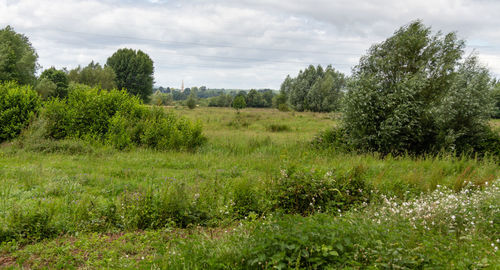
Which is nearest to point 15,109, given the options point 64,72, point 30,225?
point 30,225

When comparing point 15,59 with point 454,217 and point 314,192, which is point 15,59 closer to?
point 314,192

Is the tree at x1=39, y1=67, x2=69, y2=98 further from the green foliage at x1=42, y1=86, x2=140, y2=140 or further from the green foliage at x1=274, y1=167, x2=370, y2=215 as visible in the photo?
the green foliage at x1=274, y1=167, x2=370, y2=215

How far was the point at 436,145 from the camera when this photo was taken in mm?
14367

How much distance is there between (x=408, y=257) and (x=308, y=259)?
1056 mm

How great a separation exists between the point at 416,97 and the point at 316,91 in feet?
151

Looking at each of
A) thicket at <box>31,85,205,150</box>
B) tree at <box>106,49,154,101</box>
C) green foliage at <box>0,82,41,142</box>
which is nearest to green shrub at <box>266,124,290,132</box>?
thicket at <box>31,85,205,150</box>

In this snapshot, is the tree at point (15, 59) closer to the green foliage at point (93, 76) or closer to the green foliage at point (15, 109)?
the green foliage at point (93, 76)

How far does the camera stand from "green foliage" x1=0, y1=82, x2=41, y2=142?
46.5ft

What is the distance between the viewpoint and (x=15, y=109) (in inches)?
568

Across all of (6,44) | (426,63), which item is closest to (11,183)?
(426,63)

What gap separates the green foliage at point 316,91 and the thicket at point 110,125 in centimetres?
3888

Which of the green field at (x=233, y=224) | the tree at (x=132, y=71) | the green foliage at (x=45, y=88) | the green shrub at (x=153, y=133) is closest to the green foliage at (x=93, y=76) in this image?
the tree at (x=132, y=71)

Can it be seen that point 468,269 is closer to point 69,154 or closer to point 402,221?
point 402,221

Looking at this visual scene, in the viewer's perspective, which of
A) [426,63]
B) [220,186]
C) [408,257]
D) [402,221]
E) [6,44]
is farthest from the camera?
[6,44]
